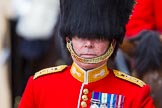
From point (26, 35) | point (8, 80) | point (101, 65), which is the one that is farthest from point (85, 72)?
point (8, 80)

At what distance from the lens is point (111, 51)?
8.73ft

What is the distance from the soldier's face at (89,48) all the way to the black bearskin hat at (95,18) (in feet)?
0.06

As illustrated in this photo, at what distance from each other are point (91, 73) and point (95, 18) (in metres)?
0.20

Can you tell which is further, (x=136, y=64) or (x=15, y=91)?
(x=15, y=91)

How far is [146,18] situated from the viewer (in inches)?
151

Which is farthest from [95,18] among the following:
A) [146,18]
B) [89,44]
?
[146,18]

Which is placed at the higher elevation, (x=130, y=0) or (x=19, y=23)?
(x=130, y=0)

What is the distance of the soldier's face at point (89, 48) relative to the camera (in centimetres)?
261

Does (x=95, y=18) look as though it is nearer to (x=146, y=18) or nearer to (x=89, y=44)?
(x=89, y=44)

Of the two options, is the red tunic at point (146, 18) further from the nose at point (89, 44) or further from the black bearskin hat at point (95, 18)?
the nose at point (89, 44)

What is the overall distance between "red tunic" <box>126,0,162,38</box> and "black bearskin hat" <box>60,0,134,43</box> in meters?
1.09

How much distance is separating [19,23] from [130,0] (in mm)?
1750

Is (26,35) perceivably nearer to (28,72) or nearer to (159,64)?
(28,72)

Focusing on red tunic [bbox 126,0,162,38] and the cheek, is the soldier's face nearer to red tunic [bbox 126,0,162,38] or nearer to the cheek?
the cheek
